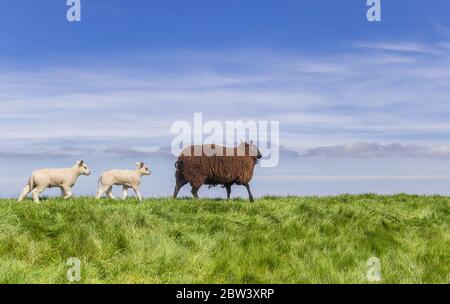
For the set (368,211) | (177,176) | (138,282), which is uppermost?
(177,176)

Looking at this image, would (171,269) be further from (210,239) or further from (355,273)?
(355,273)

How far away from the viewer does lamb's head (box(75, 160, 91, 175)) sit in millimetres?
15661

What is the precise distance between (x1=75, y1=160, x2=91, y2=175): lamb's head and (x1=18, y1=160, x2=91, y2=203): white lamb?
0.06 feet

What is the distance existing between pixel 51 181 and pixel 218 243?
291 inches

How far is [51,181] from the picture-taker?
14.7 m

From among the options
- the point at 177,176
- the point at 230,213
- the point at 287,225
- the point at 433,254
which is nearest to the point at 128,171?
the point at 177,176

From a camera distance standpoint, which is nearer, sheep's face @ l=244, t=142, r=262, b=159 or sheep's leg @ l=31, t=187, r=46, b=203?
sheep's leg @ l=31, t=187, r=46, b=203

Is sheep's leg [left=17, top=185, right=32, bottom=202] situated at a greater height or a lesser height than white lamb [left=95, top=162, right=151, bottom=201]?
lesser

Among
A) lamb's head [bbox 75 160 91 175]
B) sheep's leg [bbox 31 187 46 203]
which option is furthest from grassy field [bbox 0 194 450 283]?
lamb's head [bbox 75 160 91 175]

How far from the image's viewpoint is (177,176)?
56.4 ft

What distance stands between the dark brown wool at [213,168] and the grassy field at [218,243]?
10.6 feet

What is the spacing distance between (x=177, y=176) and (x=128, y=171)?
173 cm
